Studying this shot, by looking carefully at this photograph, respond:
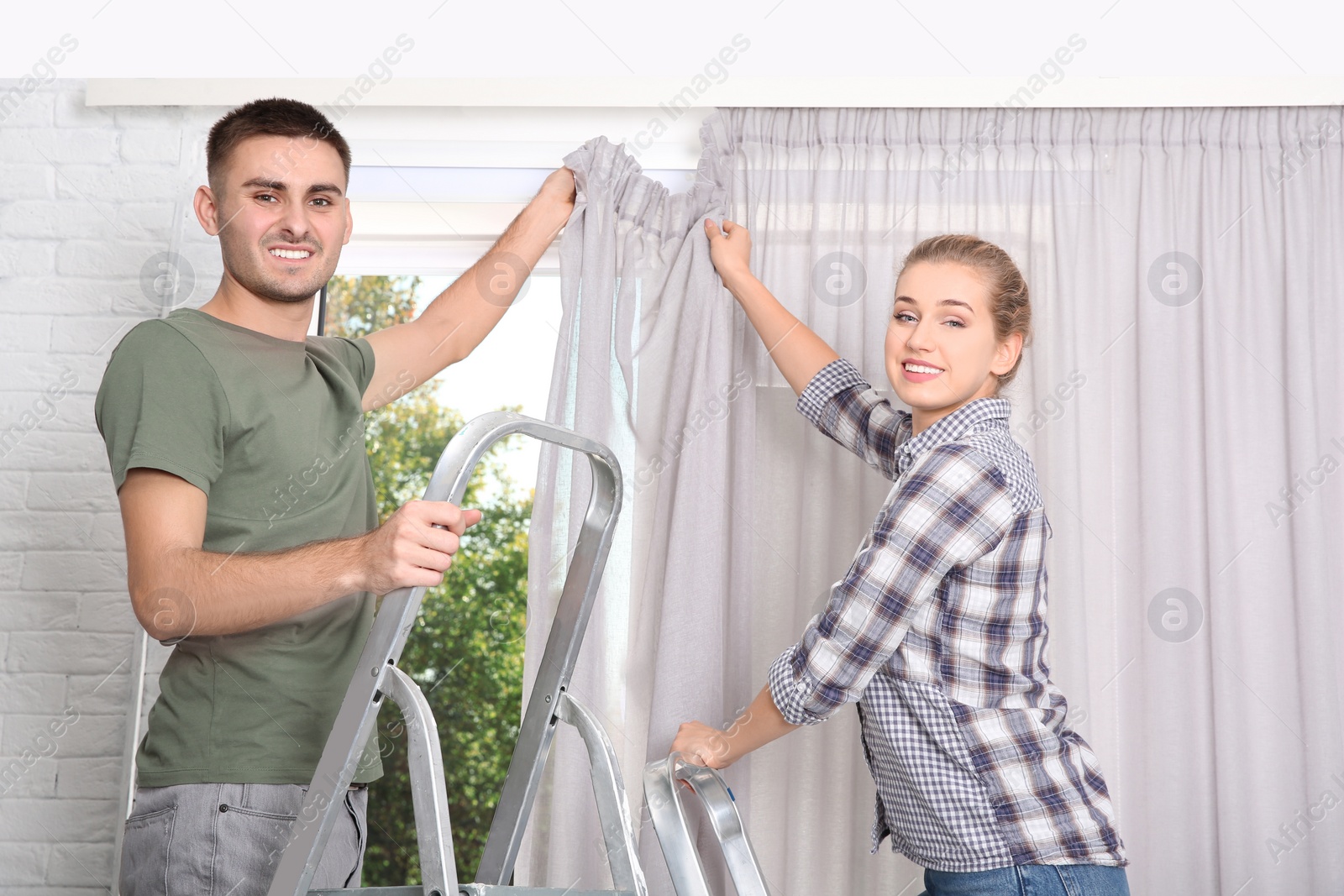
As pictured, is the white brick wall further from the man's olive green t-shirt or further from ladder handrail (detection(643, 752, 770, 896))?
ladder handrail (detection(643, 752, 770, 896))

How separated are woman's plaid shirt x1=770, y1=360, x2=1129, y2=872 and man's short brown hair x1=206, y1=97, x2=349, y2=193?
1.12 meters

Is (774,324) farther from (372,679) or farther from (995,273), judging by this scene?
(372,679)

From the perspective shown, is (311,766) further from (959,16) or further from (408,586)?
(959,16)

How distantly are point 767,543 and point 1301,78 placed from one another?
1329 millimetres

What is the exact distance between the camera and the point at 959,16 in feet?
→ 7.31

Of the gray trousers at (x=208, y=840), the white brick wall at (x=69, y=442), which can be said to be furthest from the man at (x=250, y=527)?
the white brick wall at (x=69, y=442)

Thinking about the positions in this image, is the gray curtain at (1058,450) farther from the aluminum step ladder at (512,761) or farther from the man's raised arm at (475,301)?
the aluminum step ladder at (512,761)

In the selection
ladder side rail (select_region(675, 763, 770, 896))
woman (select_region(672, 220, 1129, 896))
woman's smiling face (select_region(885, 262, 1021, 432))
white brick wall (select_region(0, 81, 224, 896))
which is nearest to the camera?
ladder side rail (select_region(675, 763, 770, 896))

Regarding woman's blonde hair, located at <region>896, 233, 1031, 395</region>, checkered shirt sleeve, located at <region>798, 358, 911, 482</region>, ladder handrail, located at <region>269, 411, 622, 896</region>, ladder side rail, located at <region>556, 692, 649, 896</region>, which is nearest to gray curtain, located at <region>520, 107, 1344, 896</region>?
checkered shirt sleeve, located at <region>798, 358, 911, 482</region>

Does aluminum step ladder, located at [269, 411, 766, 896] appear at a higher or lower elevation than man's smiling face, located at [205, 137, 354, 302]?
lower

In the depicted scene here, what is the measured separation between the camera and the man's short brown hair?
173cm

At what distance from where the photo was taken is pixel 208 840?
1388mm

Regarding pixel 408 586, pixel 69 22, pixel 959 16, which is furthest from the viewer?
pixel 69 22

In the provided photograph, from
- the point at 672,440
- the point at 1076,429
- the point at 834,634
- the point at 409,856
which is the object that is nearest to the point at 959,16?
the point at 1076,429
